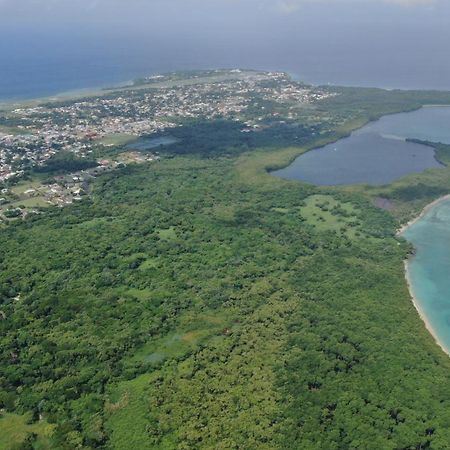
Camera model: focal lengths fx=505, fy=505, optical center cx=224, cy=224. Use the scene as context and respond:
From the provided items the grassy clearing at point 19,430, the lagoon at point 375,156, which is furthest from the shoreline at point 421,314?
the grassy clearing at point 19,430

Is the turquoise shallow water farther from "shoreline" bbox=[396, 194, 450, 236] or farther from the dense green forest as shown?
the dense green forest

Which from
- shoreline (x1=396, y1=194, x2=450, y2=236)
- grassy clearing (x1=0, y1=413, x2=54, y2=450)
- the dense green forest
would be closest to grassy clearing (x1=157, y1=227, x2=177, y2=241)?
the dense green forest

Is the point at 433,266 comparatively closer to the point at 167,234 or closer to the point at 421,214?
the point at 421,214

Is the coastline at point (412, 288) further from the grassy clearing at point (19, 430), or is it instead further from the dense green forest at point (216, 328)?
the grassy clearing at point (19, 430)

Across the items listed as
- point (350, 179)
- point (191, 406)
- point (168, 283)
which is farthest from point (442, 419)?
point (350, 179)

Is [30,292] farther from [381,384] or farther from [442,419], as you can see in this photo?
[442,419]

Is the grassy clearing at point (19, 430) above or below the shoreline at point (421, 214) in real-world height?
below
